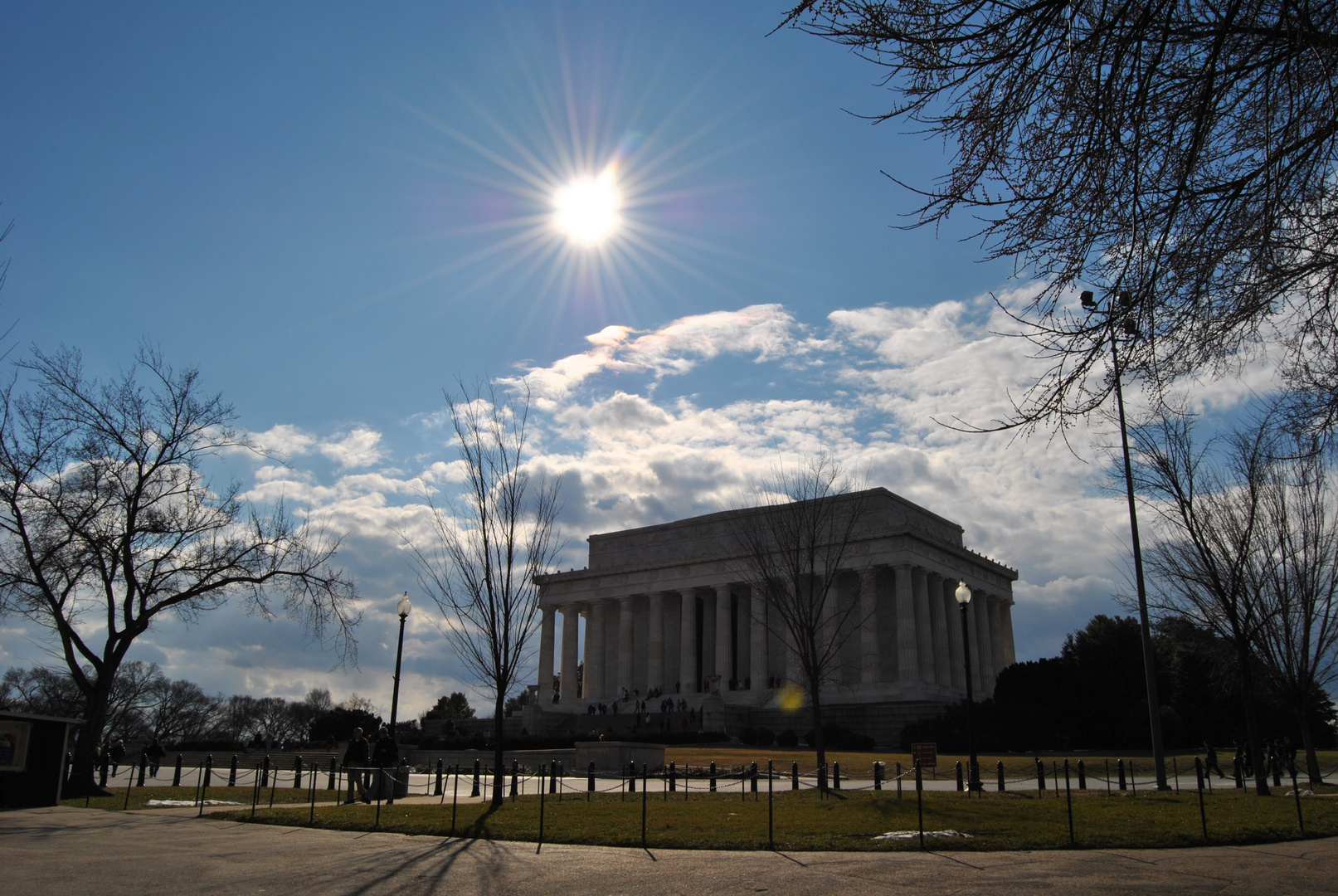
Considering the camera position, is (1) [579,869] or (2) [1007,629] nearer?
(1) [579,869]

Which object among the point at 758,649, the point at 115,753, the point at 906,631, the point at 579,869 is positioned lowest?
the point at 115,753

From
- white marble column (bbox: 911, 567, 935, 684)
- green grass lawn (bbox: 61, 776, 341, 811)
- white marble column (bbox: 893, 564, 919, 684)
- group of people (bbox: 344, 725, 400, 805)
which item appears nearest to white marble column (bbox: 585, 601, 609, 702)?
white marble column (bbox: 893, 564, 919, 684)

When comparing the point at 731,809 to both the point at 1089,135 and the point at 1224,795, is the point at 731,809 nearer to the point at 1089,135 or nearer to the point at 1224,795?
the point at 1224,795

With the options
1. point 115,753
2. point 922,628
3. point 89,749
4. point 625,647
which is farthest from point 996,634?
point 89,749

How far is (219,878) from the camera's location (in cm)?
1024

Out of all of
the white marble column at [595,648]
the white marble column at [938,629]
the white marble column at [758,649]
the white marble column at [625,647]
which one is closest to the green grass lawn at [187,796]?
the white marble column at [758,649]

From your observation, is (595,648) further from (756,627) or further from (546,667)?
(756,627)

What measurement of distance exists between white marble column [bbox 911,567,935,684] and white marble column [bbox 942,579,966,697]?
12.8 feet

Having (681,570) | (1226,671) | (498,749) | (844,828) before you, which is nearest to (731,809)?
(844,828)

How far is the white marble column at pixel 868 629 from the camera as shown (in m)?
59.2

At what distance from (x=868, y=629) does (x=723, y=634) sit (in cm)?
1093

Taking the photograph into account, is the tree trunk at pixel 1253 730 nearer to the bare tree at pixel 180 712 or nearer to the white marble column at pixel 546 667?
the white marble column at pixel 546 667

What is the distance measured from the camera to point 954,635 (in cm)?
6819

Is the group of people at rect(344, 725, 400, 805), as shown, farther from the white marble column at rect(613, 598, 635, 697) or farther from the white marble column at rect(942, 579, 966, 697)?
the white marble column at rect(942, 579, 966, 697)
